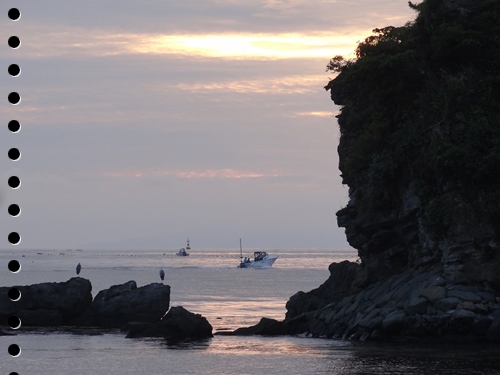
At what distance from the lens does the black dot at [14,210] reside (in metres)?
3.94

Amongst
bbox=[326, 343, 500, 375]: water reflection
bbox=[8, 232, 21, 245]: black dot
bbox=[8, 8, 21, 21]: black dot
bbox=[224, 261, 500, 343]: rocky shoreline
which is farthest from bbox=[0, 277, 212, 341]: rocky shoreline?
bbox=[8, 8, 21, 21]: black dot

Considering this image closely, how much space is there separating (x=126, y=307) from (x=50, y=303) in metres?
5.03

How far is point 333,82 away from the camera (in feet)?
178

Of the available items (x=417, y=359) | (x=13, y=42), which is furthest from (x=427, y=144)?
(x=13, y=42)

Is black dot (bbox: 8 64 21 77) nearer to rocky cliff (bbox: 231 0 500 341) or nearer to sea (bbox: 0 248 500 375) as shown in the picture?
sea (bbox: 0 248 500 375)

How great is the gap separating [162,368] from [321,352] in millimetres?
7911

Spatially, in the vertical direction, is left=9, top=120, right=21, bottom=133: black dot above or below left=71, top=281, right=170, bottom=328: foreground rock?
below

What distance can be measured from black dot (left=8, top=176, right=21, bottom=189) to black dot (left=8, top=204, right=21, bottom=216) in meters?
0.09

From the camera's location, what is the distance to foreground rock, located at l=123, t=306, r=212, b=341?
50688 mm

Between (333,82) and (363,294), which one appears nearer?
(363,294)

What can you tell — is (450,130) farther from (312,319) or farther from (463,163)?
(312,319)

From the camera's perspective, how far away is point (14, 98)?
13.2 feet

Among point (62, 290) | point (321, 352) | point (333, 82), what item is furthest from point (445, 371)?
point (62, 290)

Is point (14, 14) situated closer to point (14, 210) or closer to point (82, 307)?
point (14, 210)
